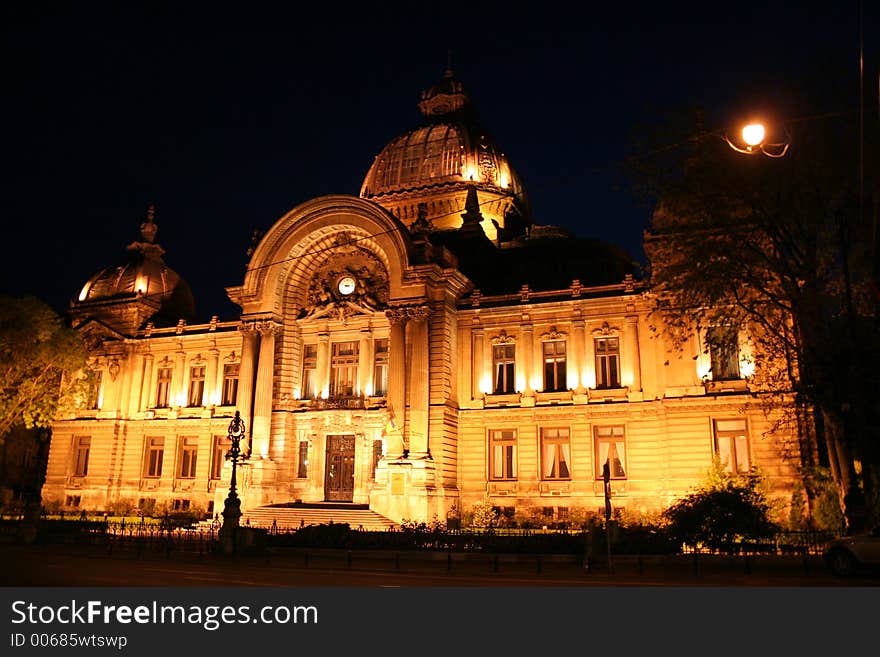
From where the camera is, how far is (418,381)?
36.7 metres

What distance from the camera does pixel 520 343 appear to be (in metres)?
38.6

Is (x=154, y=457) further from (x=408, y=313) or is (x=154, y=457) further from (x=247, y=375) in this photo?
(x=408, y=313)

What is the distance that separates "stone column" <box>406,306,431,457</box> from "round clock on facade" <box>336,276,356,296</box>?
547cm

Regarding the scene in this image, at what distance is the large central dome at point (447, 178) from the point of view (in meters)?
51.8

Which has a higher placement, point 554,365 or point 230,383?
point 230,383

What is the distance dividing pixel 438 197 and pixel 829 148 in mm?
32578

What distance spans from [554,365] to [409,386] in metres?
7.57

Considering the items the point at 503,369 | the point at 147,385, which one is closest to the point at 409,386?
the point at 503,369

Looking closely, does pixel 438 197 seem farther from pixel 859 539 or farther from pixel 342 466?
pixel 859 539

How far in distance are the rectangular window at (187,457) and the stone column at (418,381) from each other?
16.1m

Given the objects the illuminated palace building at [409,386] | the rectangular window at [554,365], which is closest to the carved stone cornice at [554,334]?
the illuminated palace building at [409,386]

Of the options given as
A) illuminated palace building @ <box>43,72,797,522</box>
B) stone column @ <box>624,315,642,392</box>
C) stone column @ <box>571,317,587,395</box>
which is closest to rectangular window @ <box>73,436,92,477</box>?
illuminated palace building @ <box>43,72,797,522</box>

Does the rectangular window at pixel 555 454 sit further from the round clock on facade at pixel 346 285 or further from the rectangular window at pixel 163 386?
the rectangular window at pixel 163 386

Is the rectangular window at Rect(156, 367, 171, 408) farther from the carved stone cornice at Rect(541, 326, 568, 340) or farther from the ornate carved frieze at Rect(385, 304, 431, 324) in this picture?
the carved stone cornice at Rect(541, 326, 568, 340)
